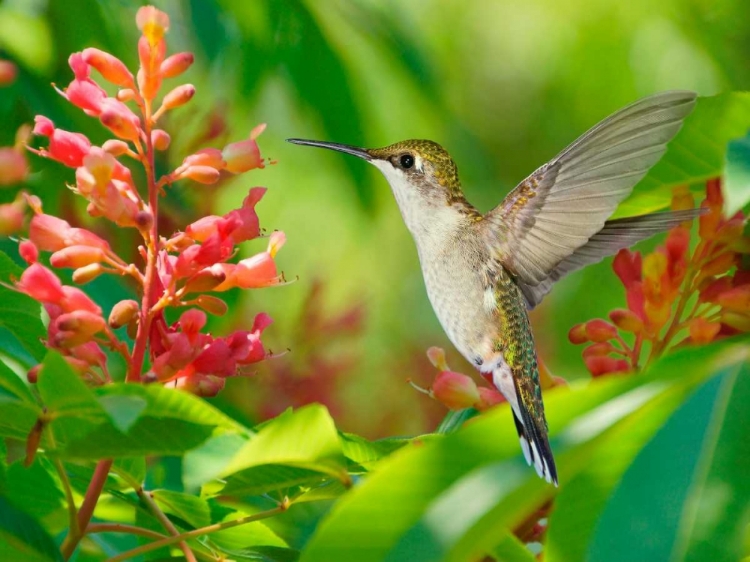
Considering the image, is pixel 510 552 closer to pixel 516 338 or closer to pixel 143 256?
pixel 143 256

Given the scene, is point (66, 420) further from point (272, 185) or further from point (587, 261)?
point (272, 185)

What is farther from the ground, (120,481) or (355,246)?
(355,246)

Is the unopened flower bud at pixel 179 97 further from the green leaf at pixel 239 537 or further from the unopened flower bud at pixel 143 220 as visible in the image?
the green leaf at pixel 239 537

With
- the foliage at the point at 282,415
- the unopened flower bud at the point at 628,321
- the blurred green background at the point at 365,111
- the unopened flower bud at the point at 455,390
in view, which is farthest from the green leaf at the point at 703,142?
the blurred green background at the point at 365,111

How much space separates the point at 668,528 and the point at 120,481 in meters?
0.90

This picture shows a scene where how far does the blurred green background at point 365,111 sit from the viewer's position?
99.0 inches

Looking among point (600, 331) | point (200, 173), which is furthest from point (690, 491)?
point (200, 173)

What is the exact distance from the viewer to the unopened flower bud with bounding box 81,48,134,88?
1437 millimetres

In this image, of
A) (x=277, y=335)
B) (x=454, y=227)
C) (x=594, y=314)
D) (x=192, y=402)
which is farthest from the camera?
(x=594, y=314)

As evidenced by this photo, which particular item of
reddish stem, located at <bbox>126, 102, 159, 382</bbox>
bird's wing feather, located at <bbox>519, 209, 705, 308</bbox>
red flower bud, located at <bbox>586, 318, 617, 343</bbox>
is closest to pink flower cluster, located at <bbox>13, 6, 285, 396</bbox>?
reddish stem, located at <bbox>126, 102, 159, 382</bbox>

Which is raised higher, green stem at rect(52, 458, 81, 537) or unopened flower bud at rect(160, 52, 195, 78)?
unopened flower bud at rect(160, 52, 195, 78)

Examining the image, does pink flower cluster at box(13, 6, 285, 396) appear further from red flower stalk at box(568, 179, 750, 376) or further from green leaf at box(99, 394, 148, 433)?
red flower stalk at box(568, 179, 750, 376)

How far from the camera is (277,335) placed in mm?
3801

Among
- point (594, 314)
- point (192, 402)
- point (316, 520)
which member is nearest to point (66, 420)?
point (192, 402)
